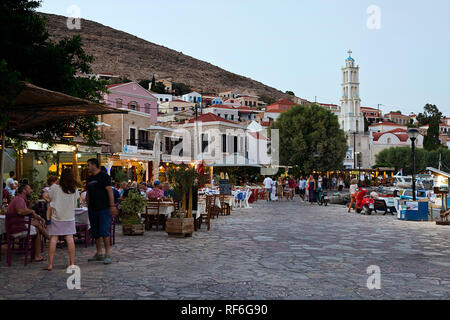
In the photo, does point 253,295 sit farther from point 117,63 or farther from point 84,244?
point 117,63

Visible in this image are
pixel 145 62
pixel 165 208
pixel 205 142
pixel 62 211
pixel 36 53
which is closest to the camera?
pixel 62 211

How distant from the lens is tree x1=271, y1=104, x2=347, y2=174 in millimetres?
43906

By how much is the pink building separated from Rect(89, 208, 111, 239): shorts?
94.8 feet

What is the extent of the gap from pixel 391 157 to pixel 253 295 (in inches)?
2765

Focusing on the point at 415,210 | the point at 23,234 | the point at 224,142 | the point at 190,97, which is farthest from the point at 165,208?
the point at 190,97

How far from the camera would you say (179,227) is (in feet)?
32.1

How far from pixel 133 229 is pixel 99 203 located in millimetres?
3456

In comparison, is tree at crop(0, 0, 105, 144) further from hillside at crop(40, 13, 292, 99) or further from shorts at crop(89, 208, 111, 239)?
hillside at crop(40, 13, 292, 99)

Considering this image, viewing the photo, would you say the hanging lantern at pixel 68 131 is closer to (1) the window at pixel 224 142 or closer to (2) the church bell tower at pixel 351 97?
(1) the window at pixel 224 142

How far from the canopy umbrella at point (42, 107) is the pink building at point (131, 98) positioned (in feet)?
87.2

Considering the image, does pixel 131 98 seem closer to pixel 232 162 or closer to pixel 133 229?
pixel 232 162

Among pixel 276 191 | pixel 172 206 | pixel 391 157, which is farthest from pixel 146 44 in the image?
pixel 172 206

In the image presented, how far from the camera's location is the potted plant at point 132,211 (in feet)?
32.8

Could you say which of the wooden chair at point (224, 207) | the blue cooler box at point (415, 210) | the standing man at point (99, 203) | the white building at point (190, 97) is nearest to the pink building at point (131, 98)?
the wooden chair at point (224, 207)
